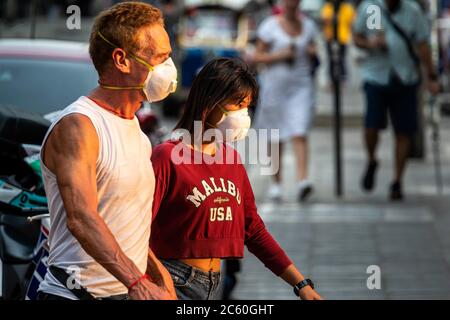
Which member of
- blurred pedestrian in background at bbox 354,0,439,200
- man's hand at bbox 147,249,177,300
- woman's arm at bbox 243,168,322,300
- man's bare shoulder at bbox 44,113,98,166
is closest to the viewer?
man's bare shoulder at bbox 44,113,98,166

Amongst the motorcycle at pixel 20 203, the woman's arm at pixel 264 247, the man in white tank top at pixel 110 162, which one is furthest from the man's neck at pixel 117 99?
the motorcycle at pixel 20 203

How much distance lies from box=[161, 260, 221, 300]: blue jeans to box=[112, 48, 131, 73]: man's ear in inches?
31.6

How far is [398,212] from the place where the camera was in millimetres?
11062

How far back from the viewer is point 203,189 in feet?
A: 14.2

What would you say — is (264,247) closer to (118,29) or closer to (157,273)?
(157,273)

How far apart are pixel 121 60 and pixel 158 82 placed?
0.45 ft

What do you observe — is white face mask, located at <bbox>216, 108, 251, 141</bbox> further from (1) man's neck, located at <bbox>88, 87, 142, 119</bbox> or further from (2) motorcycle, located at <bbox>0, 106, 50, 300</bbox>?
(2) motorcycle, located at <bbox>0, 106, 50, 300</bbox>

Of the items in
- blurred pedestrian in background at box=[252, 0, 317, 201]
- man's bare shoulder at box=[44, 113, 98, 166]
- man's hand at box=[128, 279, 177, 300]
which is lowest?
man's hand at box=[128, 279, 177, 300]

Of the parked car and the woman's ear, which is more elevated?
the parked car

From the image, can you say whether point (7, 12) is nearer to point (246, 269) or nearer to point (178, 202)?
A: point (246, 269)

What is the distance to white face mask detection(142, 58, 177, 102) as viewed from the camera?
390 centimetres

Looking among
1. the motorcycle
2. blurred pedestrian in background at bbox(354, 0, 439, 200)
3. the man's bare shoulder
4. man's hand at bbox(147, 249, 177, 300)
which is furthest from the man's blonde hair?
blurred pedestrian in background at bbox(354, 0, 439, 200)

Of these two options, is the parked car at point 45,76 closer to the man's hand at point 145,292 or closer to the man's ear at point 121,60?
the man's ear at point 121,60

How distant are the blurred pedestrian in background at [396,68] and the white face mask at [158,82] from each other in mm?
7797
